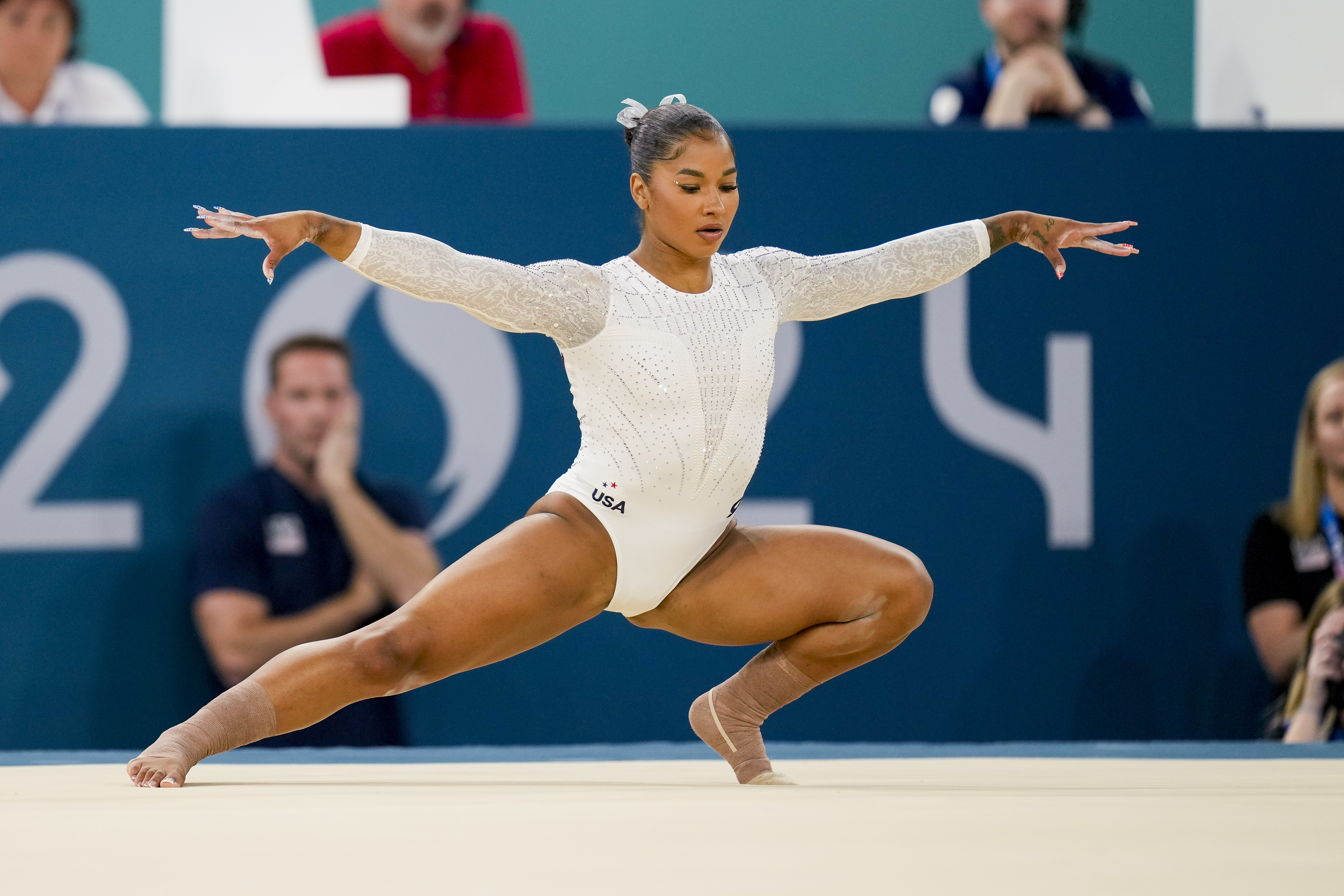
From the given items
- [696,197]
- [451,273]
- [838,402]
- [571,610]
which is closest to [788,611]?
[571,610]

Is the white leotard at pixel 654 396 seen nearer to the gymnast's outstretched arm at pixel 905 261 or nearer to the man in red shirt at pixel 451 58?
the gymnast's outstretched arm at pixel 905 261

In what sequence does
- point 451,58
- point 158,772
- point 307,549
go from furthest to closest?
point 451,58, point 307,549, point 158,772

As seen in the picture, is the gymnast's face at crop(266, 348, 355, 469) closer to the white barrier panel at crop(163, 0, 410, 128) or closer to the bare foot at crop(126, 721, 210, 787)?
the white barrier panel at crop(163, 0, 410, 128)

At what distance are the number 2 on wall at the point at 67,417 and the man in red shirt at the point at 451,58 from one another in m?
1.36

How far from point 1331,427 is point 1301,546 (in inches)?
14.9

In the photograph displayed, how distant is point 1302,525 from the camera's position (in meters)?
4.70

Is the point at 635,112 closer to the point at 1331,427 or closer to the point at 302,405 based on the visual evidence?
the point at 302,405

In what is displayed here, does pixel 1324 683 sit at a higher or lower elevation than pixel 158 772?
lower

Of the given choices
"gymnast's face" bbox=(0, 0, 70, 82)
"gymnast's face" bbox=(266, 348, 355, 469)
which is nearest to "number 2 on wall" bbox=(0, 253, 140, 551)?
"gymnast's face" bbox=(266, 348, 355, 469)

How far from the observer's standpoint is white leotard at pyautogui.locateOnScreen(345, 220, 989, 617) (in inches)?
117

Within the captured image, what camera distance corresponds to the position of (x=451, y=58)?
543 cm

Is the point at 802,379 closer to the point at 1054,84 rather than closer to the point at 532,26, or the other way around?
the point at 1054,84

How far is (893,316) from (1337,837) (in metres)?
3.02

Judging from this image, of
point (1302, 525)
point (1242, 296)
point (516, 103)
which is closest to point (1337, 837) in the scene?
point (1302, 525)
